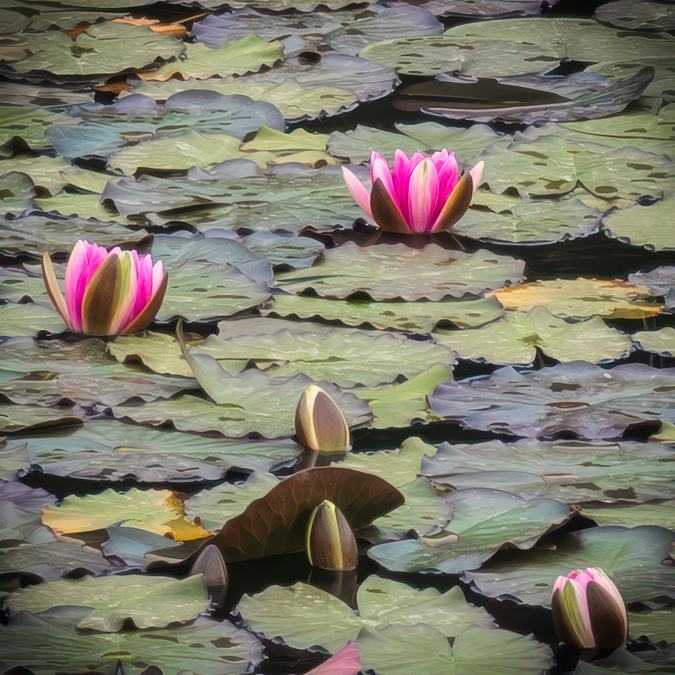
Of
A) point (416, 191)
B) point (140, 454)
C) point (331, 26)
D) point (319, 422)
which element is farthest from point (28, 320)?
point (331, 26)

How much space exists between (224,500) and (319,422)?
174 mm

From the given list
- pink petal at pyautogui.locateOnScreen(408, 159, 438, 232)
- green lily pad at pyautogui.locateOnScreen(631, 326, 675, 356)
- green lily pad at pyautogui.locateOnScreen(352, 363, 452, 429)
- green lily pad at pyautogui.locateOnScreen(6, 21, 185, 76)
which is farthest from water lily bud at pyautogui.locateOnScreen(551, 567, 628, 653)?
green lily pad at pyautogui.locateOnScreen(6, 21, 185, 76)

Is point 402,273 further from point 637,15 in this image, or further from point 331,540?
point 637,15

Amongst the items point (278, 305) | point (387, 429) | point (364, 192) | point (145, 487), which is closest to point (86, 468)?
point (145, 487)

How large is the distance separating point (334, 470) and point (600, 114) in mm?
1773

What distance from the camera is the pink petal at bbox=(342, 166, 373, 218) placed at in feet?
7.16

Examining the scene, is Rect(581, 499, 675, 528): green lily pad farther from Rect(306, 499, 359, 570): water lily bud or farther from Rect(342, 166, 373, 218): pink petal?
Rect(342, 166, 373, 218): pink petal

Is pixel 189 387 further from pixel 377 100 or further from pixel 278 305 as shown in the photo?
pixel 377 100

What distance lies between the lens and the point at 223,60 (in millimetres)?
3141

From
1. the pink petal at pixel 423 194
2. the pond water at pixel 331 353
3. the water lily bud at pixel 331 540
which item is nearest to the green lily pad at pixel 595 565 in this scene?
the pond water at pixel 331 353

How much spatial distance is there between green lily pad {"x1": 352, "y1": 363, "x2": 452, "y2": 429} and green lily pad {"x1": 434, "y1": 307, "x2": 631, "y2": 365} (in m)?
0.09

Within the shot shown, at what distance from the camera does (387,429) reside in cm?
157

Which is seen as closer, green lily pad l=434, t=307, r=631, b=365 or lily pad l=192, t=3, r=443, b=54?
green lily pad l=434, t=307, r=631, b=365

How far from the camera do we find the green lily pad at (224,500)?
1321mm
